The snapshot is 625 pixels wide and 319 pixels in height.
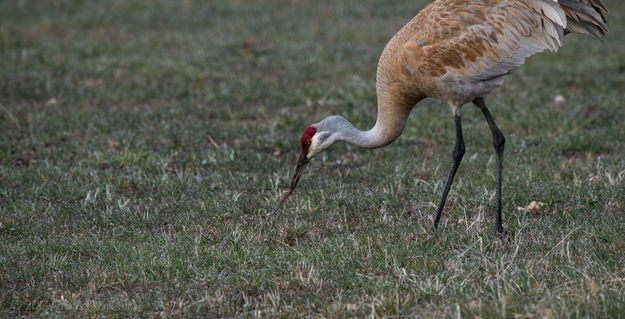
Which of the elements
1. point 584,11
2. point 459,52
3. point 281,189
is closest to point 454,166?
point 459,52

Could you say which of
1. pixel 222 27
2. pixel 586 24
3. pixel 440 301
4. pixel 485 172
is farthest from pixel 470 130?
pixel 222 27

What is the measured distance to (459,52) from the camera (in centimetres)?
569

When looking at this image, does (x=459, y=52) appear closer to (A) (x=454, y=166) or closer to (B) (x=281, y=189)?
(A) (x=454, y=166)

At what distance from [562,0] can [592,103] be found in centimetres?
375

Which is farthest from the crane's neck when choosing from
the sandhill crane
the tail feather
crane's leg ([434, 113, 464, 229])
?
the tail feather

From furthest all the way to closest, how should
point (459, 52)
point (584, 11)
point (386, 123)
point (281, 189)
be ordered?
point (281, 189) → point (386, 123) → point (584, 11) → point (459, 52)

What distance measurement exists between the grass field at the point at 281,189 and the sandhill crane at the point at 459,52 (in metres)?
0.68

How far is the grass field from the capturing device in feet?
14.7

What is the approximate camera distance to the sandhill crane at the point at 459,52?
569 cm

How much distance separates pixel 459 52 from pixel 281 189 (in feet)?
7.00

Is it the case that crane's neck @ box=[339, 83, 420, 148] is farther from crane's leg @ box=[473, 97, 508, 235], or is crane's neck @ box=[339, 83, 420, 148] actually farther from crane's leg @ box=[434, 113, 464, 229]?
crane's leg @ box=[473, 97, 508, 235]

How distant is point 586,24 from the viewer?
19.5 ft

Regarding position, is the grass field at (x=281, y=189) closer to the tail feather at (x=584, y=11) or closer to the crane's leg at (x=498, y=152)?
the crane's leg at (x=498, y=152)

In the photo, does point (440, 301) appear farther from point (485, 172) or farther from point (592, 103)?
point (592, 103)
